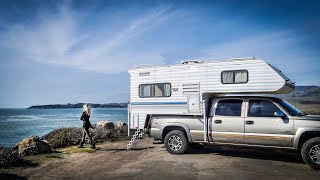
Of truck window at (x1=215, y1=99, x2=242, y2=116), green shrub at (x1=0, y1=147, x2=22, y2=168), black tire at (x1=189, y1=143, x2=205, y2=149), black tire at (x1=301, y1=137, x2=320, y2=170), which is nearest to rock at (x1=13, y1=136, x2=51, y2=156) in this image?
green shrub at (x1=0, y1=147, x2=22, y2=168)

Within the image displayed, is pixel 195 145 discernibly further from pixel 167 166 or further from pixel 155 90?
pixel 167 166

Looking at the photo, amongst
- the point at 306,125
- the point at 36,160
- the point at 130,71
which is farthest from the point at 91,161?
the point at 306,125

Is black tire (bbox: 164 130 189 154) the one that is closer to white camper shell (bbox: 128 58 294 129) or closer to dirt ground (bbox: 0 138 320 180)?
dirt ground (bbox: 0 138 320 180)

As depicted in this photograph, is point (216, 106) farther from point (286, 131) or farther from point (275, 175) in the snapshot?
point (275, 175)

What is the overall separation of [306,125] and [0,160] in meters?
8.66

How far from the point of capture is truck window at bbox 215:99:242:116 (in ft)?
32.5

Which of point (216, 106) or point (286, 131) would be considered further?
point (216, 106)

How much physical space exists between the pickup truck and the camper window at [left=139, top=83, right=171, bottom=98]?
1028 millimetres

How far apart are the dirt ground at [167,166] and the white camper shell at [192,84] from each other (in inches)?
64.0

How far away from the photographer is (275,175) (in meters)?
7.96

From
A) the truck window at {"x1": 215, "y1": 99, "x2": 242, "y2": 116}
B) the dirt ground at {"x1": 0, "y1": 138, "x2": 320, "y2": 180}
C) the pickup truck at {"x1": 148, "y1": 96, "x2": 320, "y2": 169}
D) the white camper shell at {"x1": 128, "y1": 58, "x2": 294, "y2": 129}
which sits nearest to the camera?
the dirt ground at {"x1": 0, "y1": 138, "x2": 320, "y2": 180}

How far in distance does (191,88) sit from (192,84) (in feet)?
0.48

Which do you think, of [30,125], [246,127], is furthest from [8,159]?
[30,125]

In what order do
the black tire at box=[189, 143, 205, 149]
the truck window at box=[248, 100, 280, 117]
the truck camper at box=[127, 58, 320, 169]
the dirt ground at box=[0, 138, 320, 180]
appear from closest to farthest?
1. the dirt ground at box=[0, 138, 320, 180]
2. the truck camper at box=[127, 58, 320, 169]
3. the truck window at box=[248, 100, 280, 117]
4. the black tire at box=[189, 143, 205, 149]
